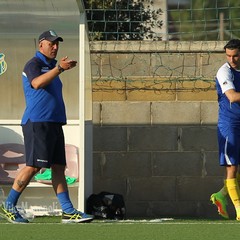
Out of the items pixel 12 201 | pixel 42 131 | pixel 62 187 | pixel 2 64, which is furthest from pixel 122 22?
pixel 12 201

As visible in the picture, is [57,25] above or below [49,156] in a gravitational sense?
above

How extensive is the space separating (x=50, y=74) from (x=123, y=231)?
5.34 feet

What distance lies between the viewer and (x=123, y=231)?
7.36 m

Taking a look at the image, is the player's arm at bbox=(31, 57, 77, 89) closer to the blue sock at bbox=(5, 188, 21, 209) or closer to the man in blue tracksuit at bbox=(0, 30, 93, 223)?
the man in blue tracksuit at bbox=(0, 30, 93, 223)

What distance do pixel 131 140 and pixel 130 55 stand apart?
0.96m

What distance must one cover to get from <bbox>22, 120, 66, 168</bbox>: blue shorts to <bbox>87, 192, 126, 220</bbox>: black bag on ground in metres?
1.12

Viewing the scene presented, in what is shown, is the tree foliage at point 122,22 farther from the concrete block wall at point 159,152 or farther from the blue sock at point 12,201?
the blue sock at point 12,201

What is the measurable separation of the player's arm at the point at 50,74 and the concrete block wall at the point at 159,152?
2459 mm

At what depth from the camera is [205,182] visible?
1070cm

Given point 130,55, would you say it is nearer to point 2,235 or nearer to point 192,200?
point 192,200

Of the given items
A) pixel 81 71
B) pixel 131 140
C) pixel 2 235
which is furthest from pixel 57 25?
pixel 2 235

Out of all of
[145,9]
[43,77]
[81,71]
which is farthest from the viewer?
[145,9]

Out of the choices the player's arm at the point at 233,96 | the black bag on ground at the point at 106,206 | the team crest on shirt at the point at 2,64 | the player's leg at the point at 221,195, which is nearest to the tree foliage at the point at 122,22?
the team crest on shirt at the point at 2,64

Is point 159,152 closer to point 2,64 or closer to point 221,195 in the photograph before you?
point 221,195
